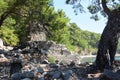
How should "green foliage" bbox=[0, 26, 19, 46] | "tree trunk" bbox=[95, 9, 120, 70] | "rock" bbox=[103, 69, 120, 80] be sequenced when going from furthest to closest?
"green foliage" bbox=[0, 26, 19, 46] → "tree trunk" bbox=[95, 9, 120, 70] → "rock" bbox=[103, 69, 120, 80]

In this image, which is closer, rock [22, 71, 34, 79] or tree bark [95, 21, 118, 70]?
rock [22, 71, 34, 79]

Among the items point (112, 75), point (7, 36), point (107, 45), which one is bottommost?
point (7, 36)

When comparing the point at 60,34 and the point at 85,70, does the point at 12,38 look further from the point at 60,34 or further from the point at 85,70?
the point at 85,70

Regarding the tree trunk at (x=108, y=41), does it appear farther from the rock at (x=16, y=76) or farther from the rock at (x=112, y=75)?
the rock at (x=16, y=76)

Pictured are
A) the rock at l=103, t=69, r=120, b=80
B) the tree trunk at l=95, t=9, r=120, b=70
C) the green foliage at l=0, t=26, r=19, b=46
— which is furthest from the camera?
the green foliage at l=0, t=26, r=19, b=46

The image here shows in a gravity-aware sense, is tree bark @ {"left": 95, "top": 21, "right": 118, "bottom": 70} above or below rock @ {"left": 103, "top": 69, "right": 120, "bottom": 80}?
above

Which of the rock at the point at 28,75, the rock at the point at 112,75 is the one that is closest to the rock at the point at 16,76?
the rock at the point at 28,75

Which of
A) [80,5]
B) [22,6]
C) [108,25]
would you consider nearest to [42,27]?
[22,6]

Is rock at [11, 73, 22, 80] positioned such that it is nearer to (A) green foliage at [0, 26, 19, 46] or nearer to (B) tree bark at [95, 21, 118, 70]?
(B) tree bark at [95, 21, 118, 70]

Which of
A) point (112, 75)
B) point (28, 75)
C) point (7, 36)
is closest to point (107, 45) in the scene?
point (112, 75)

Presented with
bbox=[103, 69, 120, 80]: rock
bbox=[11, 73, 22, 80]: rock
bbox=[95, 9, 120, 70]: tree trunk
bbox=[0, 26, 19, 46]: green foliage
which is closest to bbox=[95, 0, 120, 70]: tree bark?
bbox=[95, 9, 120, 70]: tree trunk

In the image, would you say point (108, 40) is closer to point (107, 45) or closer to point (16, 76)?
point (107, 45)

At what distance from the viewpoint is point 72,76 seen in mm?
11750

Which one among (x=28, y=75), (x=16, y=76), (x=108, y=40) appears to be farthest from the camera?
(x=108, y=40)
